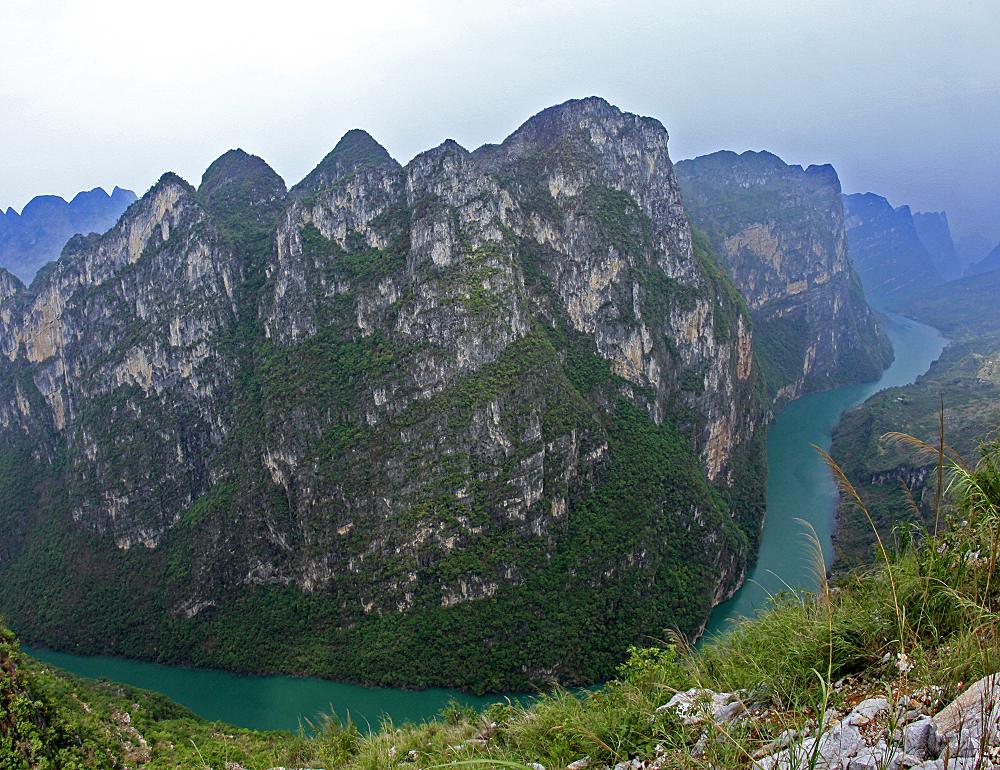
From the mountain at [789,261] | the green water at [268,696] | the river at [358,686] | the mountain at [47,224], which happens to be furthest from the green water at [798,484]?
the mountain at [47,224]

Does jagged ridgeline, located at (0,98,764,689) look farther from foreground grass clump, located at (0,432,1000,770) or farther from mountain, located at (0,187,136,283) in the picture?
mountain, located at (0,187,136,283)

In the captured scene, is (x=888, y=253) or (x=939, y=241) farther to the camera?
(x=939, y=241)

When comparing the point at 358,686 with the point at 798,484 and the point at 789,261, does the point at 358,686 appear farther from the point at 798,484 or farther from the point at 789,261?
the point at 789,261

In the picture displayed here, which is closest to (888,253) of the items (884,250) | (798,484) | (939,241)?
(884,250)

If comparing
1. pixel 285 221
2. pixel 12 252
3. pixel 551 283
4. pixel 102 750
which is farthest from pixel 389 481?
pixel 12 252

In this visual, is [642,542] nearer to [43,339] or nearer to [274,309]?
[274,309]

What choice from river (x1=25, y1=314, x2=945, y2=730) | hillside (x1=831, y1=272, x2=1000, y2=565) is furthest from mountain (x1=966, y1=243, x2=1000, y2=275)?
river (x1=25, y1=314, x2=945, y2=730)
